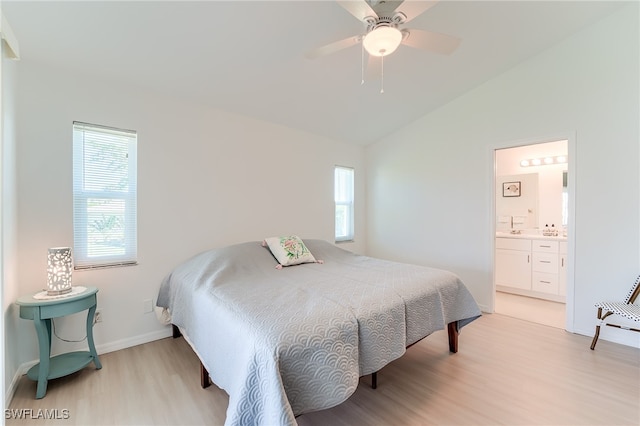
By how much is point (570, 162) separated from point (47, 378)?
471cm

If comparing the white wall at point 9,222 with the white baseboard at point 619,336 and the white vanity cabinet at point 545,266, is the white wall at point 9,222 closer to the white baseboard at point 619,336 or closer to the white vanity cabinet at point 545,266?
the white baseboard at point 619,336

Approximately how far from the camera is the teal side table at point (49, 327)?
184 centimetres

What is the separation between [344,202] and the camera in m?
4.45

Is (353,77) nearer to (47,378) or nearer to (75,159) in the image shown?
(75,159)

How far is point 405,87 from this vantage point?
317cm

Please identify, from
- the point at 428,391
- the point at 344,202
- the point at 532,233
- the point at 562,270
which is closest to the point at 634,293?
the point at 562,270

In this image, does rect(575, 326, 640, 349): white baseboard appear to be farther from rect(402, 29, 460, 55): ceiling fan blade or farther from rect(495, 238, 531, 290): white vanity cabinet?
rect(402, 29, 460, 55): ceiling fan blade

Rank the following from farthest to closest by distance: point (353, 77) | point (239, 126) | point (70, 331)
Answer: point (239, 126) → point (353, 77) → point (70, 331)

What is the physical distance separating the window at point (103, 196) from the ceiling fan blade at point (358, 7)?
82.0 inches

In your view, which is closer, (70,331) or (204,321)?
(204,321)

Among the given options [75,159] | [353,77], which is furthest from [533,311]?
[75,159]

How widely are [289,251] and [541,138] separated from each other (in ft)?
9.52

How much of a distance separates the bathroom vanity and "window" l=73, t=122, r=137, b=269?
473 cm

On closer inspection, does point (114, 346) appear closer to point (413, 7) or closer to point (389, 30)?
point (389, 30)
